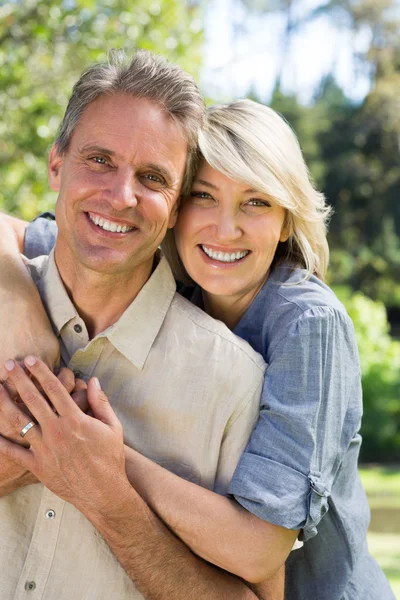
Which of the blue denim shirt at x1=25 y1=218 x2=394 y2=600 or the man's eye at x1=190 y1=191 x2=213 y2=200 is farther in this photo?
the man's eye at x1=190 y1=191 x2=213 y2=200

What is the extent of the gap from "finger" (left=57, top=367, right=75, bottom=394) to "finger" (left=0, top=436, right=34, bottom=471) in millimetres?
190

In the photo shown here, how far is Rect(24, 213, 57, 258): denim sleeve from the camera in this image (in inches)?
114

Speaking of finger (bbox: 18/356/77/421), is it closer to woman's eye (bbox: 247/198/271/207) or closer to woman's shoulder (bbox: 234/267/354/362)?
woman's shoulder (bbox: 234/267/354/362)

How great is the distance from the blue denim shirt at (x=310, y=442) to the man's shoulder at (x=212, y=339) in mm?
69

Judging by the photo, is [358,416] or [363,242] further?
[363,242]

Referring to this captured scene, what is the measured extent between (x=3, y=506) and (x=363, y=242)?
32891mm

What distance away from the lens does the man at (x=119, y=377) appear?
2160mm

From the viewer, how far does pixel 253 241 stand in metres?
2.71

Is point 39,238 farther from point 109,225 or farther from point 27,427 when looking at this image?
point 27,427

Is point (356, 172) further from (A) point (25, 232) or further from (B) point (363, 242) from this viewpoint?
(A) point (25, 232)

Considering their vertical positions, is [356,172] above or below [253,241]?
below

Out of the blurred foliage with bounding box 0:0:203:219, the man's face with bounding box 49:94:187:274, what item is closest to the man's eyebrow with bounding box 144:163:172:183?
the man's face with bounding box 49:94:187:274

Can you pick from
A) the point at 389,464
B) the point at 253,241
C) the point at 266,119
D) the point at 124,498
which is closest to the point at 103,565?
the point at 124,498

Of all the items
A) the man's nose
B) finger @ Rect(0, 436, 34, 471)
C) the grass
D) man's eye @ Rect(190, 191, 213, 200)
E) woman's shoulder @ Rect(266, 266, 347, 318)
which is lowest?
the grass
